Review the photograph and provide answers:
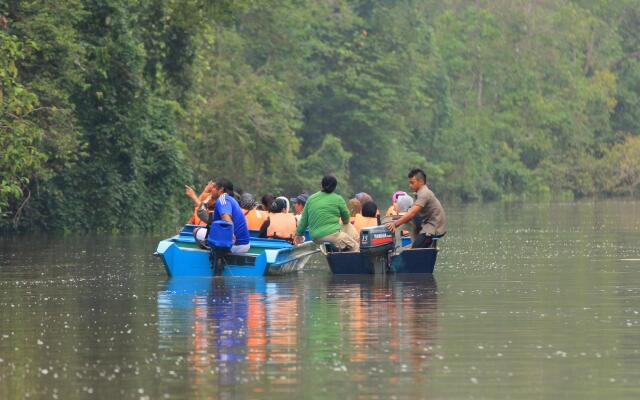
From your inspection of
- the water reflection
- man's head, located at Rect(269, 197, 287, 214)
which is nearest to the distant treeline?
man's head, located at Rect(269, 197, 287, 214)

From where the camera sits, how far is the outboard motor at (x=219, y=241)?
25.5m

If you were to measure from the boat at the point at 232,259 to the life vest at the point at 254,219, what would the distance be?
1119 mm

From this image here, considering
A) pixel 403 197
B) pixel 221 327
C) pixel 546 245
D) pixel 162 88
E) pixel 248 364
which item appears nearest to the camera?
pixel 248 364

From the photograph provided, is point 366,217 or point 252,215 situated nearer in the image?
point 366,217

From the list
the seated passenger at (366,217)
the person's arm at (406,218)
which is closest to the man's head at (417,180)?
the person's arm at (406,218)

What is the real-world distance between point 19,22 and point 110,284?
1529 cm

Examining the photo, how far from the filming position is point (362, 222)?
2816 cm

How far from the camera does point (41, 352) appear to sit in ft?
51.9

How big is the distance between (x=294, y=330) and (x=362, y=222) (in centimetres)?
1073

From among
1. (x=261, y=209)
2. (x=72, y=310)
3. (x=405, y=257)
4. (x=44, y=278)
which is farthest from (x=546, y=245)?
(x=72, y=310)

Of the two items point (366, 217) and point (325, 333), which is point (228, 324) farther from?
point (366, 217)

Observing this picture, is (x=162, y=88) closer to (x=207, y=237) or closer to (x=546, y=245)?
(x=546, y=245)

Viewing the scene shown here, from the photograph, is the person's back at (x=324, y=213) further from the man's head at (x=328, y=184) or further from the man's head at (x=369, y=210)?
the man's head at (x=369, y=210)

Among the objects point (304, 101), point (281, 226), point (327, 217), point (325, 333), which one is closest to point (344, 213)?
point (327, 217)
